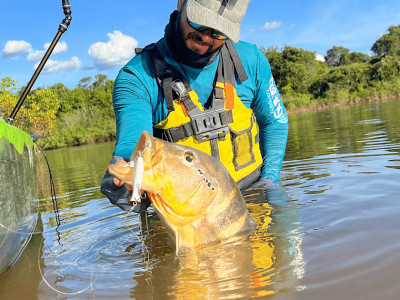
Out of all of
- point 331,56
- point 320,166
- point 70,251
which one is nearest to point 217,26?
point 70,251

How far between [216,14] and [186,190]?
4.21ft

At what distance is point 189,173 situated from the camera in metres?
2.33

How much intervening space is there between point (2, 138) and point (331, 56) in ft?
280

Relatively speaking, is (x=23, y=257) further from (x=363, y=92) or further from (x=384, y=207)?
(x=363, y=92)

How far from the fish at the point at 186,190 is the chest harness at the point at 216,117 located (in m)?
0.81

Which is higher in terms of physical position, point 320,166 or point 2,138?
point 2,138

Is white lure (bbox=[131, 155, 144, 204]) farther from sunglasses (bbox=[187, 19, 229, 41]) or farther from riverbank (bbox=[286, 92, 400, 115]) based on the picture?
riverbank (bbox=[286, 92, 400, 115])

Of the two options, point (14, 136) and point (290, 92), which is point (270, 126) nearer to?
point (14, 136)

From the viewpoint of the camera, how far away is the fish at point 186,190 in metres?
2.15

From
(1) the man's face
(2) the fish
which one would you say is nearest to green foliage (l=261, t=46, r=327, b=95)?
(1) the man's face

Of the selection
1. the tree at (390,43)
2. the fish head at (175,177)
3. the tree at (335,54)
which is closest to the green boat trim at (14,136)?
the fish head at (175,177)

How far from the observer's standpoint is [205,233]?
2537 millimetres

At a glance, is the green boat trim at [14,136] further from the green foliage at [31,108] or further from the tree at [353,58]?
the tree at [353,58]

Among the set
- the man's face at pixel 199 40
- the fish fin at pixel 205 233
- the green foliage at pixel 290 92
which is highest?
the green foliage at pixel 290 92
